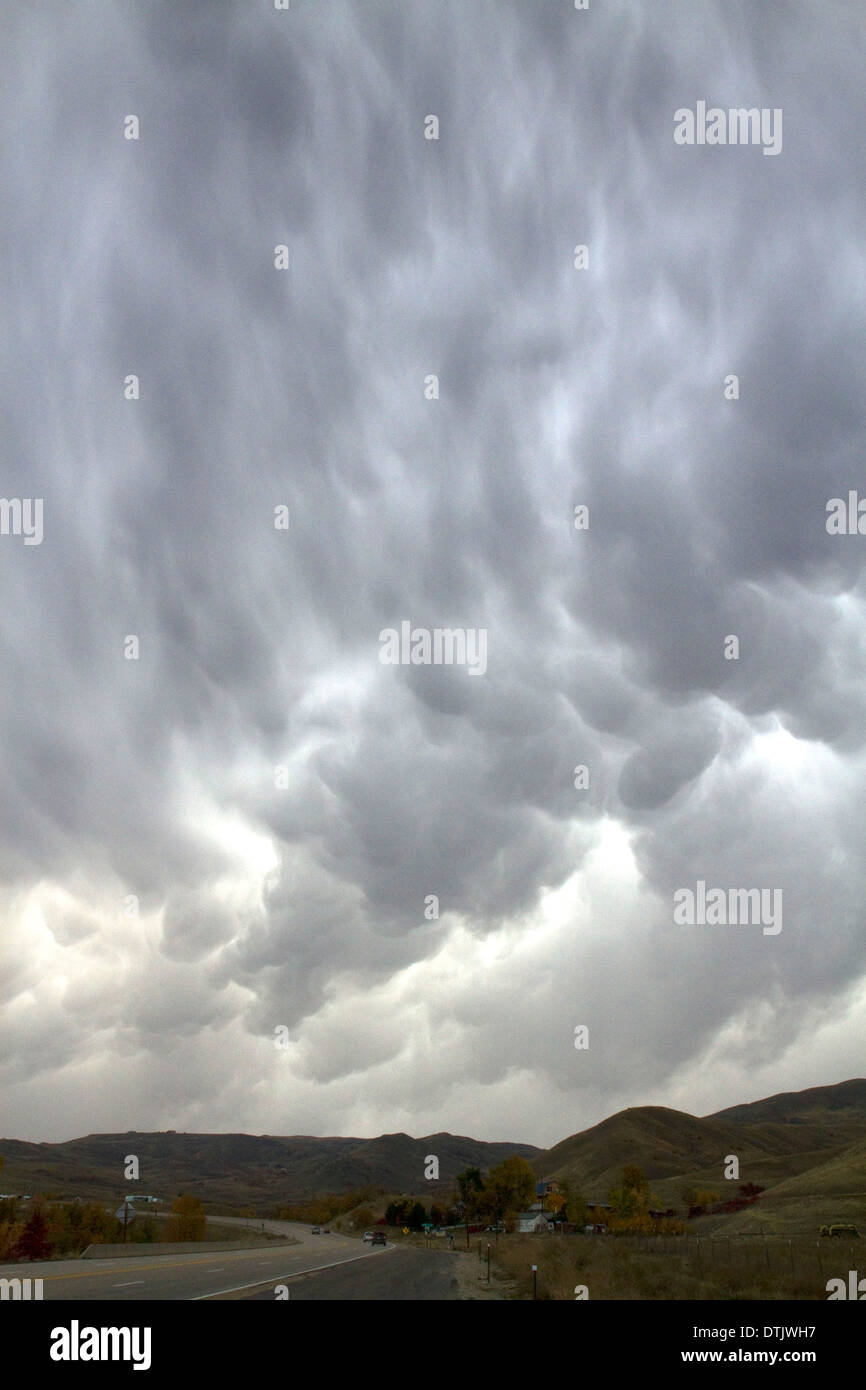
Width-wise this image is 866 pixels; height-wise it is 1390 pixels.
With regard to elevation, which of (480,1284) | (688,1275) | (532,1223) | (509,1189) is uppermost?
(688,1275)

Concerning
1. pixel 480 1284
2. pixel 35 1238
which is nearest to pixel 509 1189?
pixel 35 1238

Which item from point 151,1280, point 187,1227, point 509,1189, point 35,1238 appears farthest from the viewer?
point 509,1189

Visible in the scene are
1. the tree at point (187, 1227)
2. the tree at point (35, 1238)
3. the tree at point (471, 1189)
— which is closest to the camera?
the tree at point (35, 1238)

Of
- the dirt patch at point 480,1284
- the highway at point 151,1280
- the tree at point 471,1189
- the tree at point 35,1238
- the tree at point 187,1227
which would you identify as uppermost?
the highway at point 151,1280

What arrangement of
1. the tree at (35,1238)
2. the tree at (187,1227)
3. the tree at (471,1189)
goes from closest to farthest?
1. the tree at (35,1238)
2. the tree at (187,1227)
3. the tree at (471,1189)

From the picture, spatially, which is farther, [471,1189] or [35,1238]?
[471,1189]

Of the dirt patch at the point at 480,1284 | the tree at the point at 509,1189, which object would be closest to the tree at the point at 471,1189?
the tree at the point at 509,1189

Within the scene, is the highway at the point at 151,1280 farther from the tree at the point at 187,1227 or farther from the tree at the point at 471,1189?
the tree at the point at 471,1189

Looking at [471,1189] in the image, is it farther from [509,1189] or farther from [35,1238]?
[35,1238]
